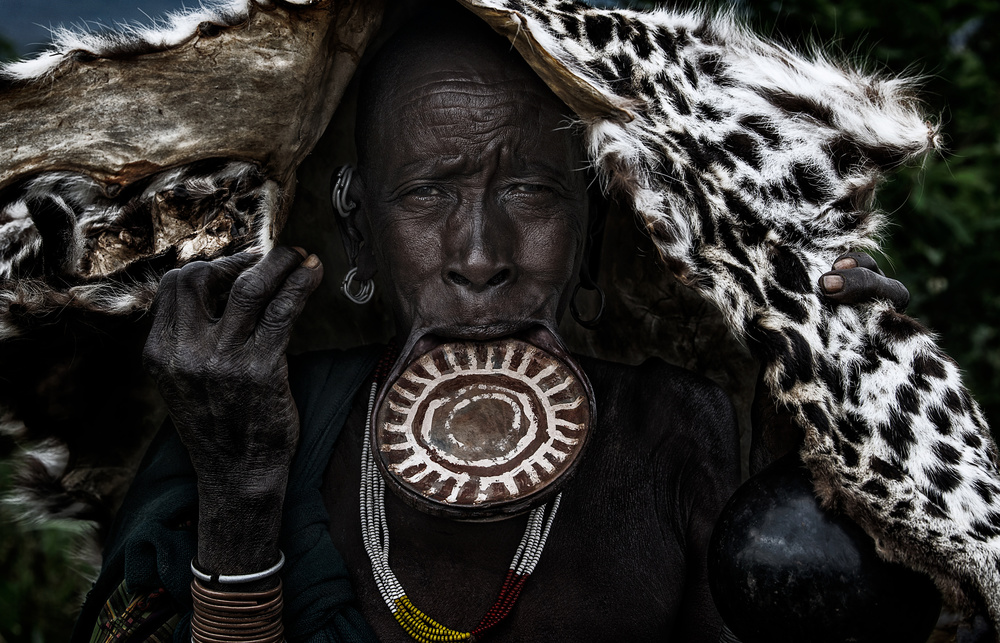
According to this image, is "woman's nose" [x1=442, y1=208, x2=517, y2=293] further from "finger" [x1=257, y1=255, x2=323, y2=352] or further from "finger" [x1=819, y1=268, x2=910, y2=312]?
"finger" [x1=819, y1=268, x2=910, y2=312]

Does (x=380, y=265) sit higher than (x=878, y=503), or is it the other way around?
(x=878, y=503)

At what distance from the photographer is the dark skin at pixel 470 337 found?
1.88 m

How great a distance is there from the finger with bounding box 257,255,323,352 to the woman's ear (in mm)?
457

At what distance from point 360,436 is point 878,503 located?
54.8 inches

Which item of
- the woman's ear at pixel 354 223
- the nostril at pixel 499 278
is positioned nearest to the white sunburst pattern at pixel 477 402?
the nostril at pixel 499 278

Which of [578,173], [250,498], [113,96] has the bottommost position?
[250,498]

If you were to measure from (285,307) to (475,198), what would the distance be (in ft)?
1.83

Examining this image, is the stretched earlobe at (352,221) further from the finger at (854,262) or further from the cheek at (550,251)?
the finger at (854,262)

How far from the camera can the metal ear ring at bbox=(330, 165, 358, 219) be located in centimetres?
238

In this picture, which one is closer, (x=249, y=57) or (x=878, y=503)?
(x=878, y=503)

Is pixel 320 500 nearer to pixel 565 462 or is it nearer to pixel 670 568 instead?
pixel 565 462

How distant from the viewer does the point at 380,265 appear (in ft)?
7.63

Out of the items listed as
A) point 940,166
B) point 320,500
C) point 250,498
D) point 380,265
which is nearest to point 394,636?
point 320,500

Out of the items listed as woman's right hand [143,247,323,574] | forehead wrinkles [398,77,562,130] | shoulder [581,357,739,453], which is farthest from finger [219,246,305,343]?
shoulder [581,357,739,453]
